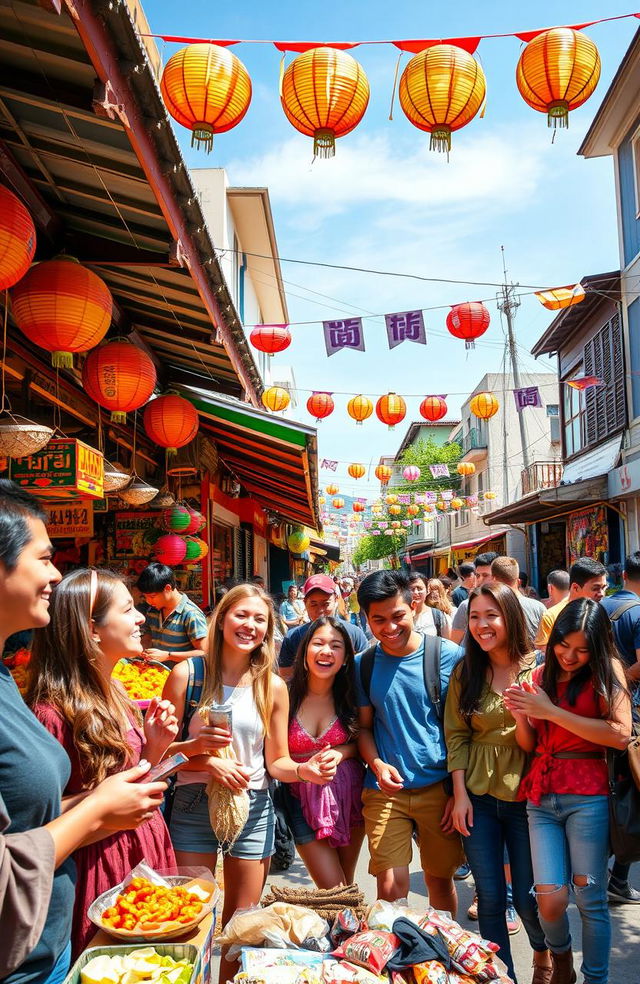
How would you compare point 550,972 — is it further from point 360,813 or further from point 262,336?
point 262,336

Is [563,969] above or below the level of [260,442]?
below

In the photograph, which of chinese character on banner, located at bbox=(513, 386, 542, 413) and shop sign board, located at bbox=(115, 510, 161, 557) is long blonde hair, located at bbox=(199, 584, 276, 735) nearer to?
shop sign board, located at bbox=(115, 510, 161, 557)

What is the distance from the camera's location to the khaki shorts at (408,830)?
3162mm

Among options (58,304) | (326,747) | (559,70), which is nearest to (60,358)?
(58,304)

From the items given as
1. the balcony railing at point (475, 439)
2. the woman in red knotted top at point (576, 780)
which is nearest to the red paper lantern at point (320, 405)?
the woman in red knotted top at point (576, 780)

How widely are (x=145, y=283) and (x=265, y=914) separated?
4.06 meters

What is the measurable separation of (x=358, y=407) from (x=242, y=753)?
11721 millimetres

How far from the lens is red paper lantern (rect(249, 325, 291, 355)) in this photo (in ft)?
33.6

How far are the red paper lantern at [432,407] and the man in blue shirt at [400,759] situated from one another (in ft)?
39.3

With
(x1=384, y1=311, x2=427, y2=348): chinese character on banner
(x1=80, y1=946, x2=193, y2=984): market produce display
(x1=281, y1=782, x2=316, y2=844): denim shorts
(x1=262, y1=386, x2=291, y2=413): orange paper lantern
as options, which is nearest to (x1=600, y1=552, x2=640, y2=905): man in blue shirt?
(x1=281, y1=782, x2=316, y2=844): denim shorts

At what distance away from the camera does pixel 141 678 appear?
15.9 ft

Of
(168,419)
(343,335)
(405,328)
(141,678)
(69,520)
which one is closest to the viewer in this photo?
(141,678)

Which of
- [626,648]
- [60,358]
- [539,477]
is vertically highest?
[539,477]

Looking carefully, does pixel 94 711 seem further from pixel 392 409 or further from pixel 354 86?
pixel 392 409
